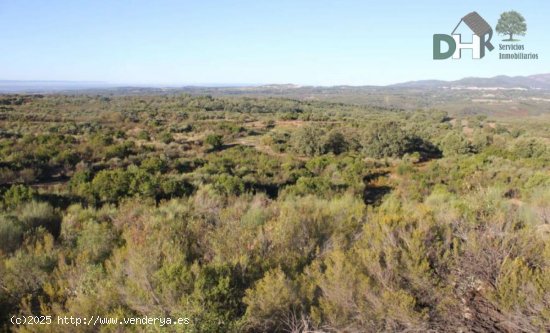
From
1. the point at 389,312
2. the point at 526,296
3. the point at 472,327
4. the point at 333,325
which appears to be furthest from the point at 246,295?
the point at 526,296

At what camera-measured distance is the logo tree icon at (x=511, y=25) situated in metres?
26.6

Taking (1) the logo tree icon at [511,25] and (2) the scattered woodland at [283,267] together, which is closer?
(2) the scattered woodland at [283,267]

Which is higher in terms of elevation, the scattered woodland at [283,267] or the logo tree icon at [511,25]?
the logo tree icon at [511,25]

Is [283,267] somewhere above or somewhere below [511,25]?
below

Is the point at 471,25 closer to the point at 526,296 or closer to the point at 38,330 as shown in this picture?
the point at 526,296

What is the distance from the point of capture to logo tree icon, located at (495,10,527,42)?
87.2 feet

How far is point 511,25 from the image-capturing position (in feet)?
88.4

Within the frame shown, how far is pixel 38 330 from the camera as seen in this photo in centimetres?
383

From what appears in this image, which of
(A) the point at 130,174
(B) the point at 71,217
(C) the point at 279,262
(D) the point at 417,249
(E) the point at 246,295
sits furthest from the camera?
(A) the point at 130,174

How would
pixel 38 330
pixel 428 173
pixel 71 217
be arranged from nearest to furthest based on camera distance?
pixel 38 330
pixel 71 217
pixel 428 173

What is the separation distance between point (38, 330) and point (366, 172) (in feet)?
51.3

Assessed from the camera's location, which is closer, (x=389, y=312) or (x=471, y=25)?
(x=389, y=312)

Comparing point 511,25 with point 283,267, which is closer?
point 283,267

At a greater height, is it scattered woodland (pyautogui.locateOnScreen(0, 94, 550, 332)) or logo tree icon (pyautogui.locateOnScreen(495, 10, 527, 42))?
logo tree icon (pyautogui.locateOnScreen(495, 10, 527, 42))
